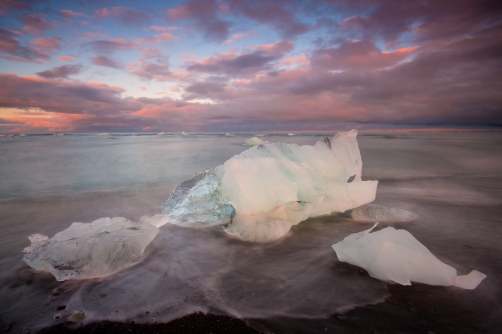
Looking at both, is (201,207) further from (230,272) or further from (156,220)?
(230,272)

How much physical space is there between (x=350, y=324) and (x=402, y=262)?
2.58 ft

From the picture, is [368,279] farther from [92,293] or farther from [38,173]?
[38,173]

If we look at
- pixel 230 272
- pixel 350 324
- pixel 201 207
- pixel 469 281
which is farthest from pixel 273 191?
pixel 469 281

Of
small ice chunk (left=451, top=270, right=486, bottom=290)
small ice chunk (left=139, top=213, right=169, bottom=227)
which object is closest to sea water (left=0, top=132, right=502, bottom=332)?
small ice chunk (left=451, top=270, right=486, bottom=290)

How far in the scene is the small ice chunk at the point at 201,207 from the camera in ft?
12.3

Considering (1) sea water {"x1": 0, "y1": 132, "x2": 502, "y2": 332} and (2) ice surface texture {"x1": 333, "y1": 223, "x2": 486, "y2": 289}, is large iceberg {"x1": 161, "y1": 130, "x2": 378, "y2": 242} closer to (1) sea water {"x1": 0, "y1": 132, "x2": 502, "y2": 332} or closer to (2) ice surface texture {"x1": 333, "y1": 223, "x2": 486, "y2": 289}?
(1) sea water {"x1": 0, "y1": 132, "x2": 502, "y2": 332}

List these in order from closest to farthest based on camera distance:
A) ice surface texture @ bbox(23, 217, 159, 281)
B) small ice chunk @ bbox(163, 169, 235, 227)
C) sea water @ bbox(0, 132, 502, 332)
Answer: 1. sea water @ bbox(0, 132, 502, 332)
2. ice surface texture @ bbox(23, 217, 159, 281)
3. small ice chunk @ bbox(163, 169, 235, 227)

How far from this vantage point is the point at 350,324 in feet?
5.55

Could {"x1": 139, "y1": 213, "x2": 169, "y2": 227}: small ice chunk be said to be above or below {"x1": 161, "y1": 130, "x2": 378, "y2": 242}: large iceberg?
below

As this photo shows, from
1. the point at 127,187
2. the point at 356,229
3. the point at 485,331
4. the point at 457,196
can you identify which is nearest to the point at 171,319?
the point at 485,331

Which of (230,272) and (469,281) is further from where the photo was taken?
(230,272)

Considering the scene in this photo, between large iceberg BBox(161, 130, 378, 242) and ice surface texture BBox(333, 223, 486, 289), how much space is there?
3.54ft

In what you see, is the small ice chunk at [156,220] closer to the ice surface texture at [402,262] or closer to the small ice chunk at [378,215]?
the ice surface texture at [402,262]

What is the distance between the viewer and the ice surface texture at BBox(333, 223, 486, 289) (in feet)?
6.77
